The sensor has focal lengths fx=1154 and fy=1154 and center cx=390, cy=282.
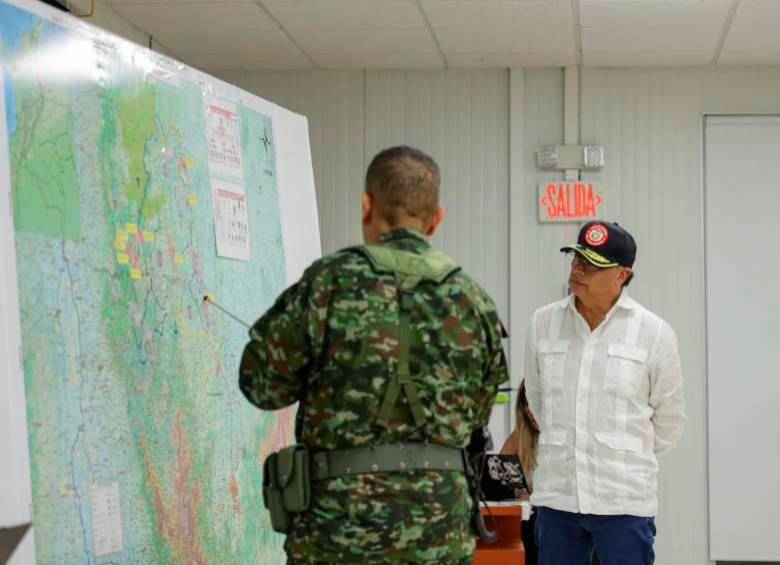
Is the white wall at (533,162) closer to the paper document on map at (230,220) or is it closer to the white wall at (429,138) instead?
the white wall at (429,138)

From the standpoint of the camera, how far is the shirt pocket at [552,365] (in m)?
3.35

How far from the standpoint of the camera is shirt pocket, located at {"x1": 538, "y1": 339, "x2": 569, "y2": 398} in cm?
335

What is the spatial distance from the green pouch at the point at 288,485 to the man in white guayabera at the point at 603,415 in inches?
51.7

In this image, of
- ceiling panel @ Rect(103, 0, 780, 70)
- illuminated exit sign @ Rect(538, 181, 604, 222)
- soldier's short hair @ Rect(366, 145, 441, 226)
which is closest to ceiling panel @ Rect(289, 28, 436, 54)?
ceiling panel @ Rect(103, 0, 780, 70)

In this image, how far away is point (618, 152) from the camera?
6.34 m

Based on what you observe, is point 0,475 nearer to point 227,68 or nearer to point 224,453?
point 224,453

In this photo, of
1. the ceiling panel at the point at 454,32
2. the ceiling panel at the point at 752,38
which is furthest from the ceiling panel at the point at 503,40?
the ceiling panel at the point at 752,38

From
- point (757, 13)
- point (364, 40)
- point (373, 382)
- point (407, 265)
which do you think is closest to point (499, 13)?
point (364, 40)

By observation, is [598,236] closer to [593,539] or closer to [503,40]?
[593,539]

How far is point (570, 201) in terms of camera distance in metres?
6.30

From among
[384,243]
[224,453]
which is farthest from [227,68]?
[384,243]

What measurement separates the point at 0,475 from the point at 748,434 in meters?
4.92

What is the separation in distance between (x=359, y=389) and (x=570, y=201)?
437cm

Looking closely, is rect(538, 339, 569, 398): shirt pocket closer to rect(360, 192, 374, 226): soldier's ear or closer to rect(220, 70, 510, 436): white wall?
rect(360, 192, 374, 226): soldier's ear
